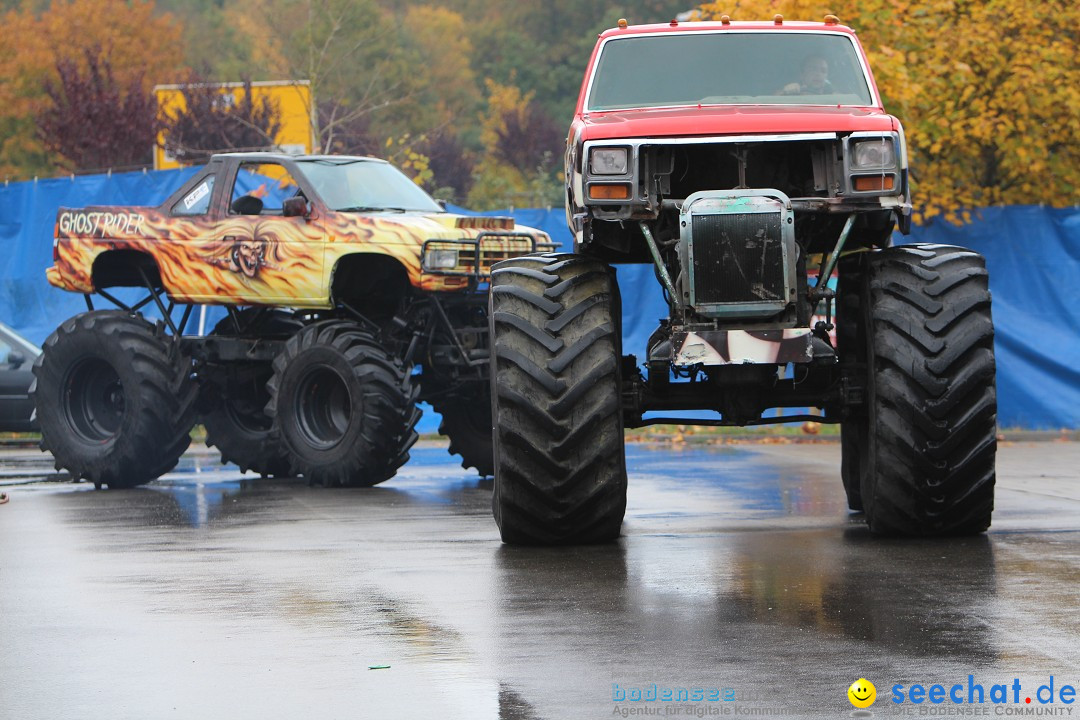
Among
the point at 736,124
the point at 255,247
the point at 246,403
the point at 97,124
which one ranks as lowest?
the point at 246,403

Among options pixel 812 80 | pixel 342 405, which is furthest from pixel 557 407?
pixel 342 405

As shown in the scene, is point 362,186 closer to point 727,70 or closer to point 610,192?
point 727,70

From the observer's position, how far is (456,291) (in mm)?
14617

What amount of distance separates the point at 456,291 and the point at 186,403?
2.66 meters

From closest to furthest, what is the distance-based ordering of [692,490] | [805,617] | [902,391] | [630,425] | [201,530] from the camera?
1. [805,617]
2. [902,391]
3. [630,425]
4. [201,530]
5. [692,490]

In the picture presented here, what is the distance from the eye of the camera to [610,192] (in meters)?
9.66

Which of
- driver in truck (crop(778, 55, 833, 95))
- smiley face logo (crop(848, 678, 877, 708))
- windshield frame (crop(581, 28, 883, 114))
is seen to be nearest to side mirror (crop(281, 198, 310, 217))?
windshield frame (crop(581, 28, 883, 114))

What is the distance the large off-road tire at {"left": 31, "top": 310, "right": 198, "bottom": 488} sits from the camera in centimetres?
1522

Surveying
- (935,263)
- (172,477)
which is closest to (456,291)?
(172,477)

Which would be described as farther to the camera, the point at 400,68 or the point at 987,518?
the point at 400,68

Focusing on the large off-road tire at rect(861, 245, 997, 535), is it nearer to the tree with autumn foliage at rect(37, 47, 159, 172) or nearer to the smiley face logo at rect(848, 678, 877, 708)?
the smiley face logo at rect(848, 678, 877, 708)

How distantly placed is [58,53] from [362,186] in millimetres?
44567

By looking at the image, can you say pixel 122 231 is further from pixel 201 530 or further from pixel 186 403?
pixel 201 530

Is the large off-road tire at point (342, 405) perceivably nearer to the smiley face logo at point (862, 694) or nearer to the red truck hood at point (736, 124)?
the red truck hood at point (736, 124)
